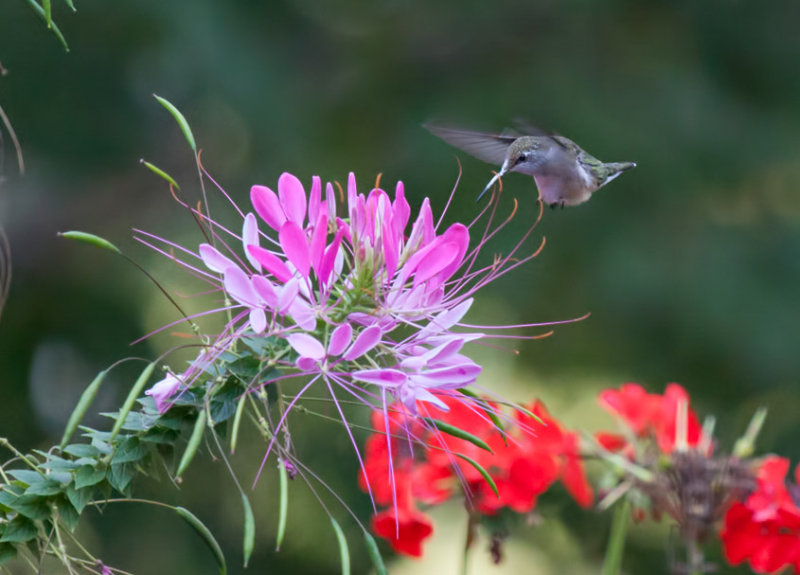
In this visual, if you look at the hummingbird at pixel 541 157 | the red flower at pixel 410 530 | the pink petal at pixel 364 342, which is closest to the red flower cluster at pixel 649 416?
the red flower at pixel 410 530

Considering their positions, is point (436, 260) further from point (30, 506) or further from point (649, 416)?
point (649, 416)

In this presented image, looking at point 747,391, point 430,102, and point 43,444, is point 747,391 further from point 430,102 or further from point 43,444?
point 43,444

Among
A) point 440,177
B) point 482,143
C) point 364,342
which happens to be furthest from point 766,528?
point 440,177

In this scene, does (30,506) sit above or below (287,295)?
below

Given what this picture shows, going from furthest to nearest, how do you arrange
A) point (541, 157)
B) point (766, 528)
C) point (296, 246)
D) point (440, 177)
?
point (440, 177), point (541, 157), point (766, 528), point (296, 246)

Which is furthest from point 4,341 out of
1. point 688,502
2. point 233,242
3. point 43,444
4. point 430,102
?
point 688,502

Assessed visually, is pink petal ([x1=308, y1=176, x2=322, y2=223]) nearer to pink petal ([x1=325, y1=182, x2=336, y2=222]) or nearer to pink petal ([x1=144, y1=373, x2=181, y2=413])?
pink petal ([x1=325, y1=182, x2=336, y2=222])
